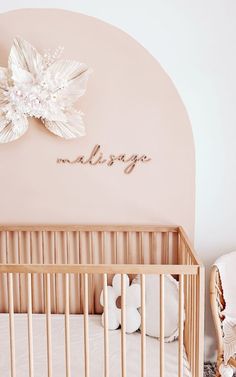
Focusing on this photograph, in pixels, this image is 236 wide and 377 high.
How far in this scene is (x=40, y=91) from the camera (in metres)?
2.58

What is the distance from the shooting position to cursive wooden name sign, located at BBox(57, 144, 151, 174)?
8.95 ft

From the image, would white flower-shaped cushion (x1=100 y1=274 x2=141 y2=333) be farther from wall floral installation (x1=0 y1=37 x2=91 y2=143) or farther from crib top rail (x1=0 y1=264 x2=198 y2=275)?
wall floral installation (x1=0 y1=37 x2=91 y2=143)

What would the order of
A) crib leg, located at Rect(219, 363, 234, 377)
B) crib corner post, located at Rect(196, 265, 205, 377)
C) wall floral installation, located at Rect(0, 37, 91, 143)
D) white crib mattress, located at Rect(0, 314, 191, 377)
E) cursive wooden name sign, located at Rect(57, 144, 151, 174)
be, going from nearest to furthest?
crib corner post, located at Rect(196, 265, 205, 377) < white crib mattress, located at Rect(0, 314, 191, 377) < crib leg, located at Rect(219, 363, 234, 377) < wall floral installation, located at Rect(0, 37, 91, 143) < cursive wooden name sign, located at Rect(57, 144, 151, 174)

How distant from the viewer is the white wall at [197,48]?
8.64 ft

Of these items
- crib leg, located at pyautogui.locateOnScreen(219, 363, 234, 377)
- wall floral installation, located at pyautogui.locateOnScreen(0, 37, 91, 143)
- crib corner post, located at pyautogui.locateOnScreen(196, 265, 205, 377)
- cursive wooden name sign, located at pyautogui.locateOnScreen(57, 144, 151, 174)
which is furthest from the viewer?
cursive wooden name sign, located at pyautogui.locateOnScreen(57, 144, 151, 174)

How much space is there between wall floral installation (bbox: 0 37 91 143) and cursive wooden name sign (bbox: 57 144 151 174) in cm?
14

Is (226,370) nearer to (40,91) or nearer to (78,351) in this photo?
(78,351)

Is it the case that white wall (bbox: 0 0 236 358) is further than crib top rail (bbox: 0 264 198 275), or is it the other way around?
white wall (bbox: 0 0 236 358)

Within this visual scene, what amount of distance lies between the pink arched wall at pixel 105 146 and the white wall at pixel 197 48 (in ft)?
0.18

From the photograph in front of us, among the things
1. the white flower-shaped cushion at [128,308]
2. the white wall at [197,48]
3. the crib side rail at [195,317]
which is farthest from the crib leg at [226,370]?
the white wall at [197,48]

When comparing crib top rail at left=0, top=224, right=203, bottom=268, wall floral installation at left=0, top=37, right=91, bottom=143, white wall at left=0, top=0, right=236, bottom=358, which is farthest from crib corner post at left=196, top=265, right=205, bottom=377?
wall floral installation at left=0, top=37, right=91, bottom=143

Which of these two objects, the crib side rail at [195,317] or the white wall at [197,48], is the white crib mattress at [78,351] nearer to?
the crib side rail at [195,317]

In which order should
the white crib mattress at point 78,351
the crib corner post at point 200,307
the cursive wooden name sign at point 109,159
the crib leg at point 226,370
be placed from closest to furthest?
the crib corner post at point 200,307 < the white crib mattress at point 78,351 < the crib leg at point 226,370 < the cursive wooden name sign at point 109,159

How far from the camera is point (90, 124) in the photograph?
2.71 m
